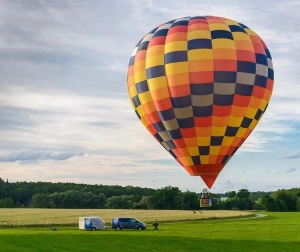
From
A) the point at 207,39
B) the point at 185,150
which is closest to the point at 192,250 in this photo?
the point at 185,150

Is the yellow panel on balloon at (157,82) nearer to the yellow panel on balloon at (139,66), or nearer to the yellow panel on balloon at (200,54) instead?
the yellow panel on balloon at (139,66)

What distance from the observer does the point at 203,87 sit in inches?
1352

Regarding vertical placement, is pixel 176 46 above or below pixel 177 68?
above

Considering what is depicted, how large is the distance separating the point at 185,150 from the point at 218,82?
540cm

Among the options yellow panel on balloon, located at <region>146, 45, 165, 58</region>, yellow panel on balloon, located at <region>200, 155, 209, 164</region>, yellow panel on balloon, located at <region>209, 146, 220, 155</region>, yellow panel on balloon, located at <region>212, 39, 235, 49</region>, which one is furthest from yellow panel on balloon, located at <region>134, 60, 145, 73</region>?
yellow panel on balloon, located at <region>200, 155, 209, 164</region>

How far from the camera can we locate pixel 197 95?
113ft

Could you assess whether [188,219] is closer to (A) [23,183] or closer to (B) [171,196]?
(B) [171,196]

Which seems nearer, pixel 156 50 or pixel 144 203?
pixel 156 50

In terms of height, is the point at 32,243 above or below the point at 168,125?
below

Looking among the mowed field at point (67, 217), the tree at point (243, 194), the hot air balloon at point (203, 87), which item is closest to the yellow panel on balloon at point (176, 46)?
the hot air balloon at point (203, 87)

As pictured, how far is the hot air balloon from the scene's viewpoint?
34.5 metres

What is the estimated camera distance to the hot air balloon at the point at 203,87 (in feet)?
113

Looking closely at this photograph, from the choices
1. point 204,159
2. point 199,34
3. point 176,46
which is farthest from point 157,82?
point 204,159

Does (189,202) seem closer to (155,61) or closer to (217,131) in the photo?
(217,131)
